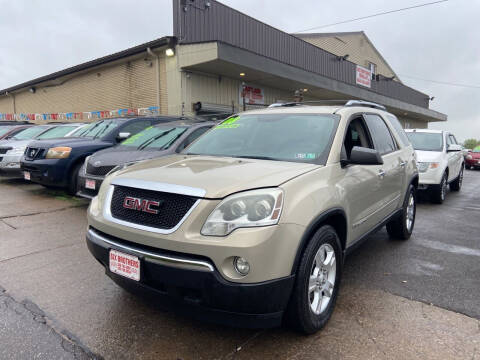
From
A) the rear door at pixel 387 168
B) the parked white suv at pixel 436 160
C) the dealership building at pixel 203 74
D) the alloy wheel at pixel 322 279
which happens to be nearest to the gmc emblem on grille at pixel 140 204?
the alloy wheel at pixel 322 279

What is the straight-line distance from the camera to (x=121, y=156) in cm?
→ 566

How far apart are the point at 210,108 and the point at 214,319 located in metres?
10.9

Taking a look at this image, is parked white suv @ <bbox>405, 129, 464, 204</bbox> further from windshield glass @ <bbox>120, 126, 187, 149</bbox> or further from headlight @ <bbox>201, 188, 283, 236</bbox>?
headlight @ <bbox>201, 188, 283, 236</bbox>

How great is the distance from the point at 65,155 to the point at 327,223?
17.9 ft

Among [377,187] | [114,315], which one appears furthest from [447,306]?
[114,315]

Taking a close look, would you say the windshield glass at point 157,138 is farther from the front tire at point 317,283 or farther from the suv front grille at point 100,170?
the front tire at point 317,283

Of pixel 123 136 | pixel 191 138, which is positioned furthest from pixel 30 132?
pixel 191 138

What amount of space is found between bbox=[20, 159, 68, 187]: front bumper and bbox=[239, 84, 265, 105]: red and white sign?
28.0ft

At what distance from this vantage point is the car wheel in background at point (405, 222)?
451 cm

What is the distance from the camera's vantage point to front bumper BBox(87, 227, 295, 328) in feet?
6.56

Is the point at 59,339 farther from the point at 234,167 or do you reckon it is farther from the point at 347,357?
the point at 347,357

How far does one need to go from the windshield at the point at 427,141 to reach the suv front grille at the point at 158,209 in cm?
738

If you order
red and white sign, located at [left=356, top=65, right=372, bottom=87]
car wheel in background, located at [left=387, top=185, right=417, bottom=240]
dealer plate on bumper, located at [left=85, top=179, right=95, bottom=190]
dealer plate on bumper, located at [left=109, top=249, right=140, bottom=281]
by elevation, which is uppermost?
red and white sign, located at [left=356, top=65, right=372, bottom=87]

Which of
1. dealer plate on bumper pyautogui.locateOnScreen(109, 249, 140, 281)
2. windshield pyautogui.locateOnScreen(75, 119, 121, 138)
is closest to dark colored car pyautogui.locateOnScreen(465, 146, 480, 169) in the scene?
windshield pyautogui.locateOnScreen(75, 119, 121, 138)
